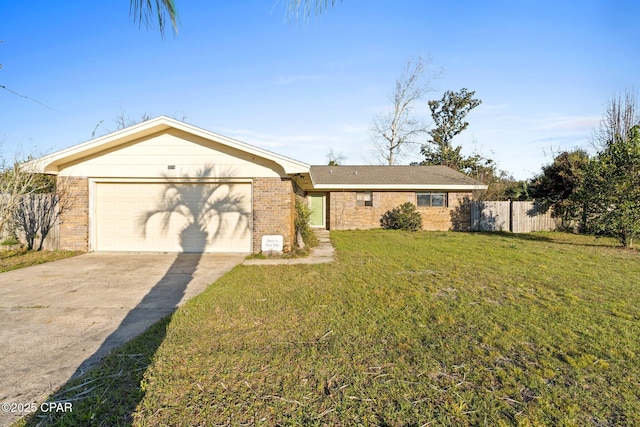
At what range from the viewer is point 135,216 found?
31.7ft

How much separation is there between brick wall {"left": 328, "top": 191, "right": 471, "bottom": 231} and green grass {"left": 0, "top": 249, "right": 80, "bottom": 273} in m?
11.7

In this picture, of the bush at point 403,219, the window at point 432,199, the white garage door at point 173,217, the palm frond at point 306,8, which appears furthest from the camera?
the window at point 432,199

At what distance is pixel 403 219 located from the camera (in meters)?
16.5

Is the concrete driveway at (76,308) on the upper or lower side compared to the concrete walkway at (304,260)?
lower

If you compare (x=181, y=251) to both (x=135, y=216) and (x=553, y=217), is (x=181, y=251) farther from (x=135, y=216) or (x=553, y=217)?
(x=553, y=217)

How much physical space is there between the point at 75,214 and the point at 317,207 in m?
11.3

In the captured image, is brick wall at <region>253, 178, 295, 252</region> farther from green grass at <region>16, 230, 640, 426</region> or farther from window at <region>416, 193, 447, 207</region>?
window at <region>416, 193, 447, 207</region>

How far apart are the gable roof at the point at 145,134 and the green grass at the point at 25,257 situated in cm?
240

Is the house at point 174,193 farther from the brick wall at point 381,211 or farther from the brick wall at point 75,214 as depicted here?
the brick wall at point 381,211

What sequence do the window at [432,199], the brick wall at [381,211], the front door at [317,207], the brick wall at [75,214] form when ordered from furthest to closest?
the front door at [317,207] → the window at [432,199] → the brick wall at [381,211] → the brick wall at [75,214]

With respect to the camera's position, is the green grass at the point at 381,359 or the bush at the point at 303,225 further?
the bush at the point at 303,225

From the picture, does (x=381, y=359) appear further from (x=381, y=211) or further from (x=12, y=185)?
(x=381, y=211)

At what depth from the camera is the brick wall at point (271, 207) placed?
365 inches

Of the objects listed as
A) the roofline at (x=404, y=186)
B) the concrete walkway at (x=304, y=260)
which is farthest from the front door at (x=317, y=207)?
the concrete walkway at (x=304, y=260)
